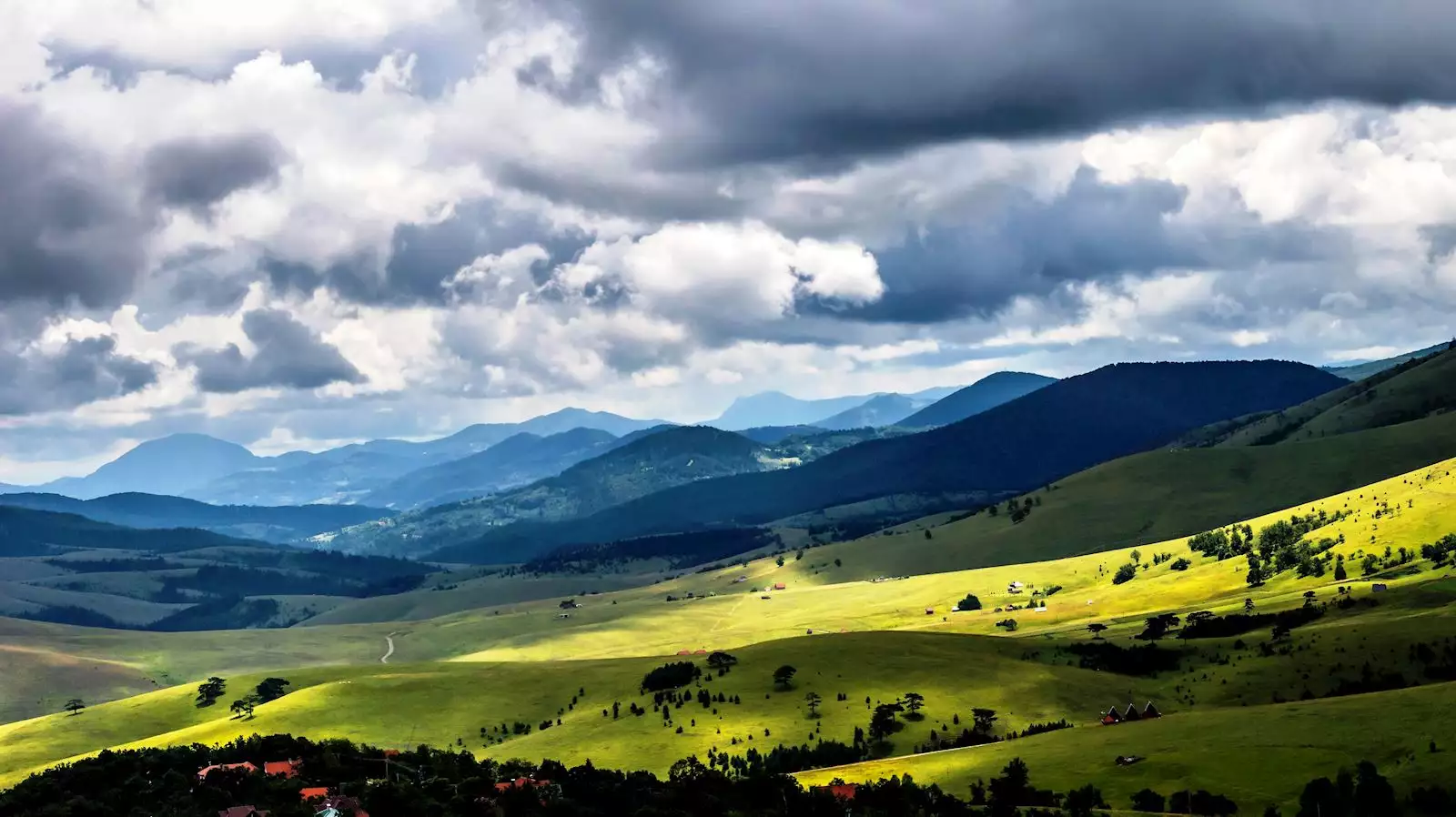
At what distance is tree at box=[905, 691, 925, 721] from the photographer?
124500mm

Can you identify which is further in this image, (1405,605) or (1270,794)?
(1405,605)

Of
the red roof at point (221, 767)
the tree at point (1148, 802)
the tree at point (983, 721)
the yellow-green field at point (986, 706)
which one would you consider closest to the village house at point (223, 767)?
the red roof at point (221, 767)

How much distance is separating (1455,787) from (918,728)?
6007cm

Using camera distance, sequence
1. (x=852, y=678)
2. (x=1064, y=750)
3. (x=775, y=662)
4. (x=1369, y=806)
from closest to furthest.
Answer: (x=1369, y=806), (x=1064, y=750), (x=852, y=678), (x=775, y=662)

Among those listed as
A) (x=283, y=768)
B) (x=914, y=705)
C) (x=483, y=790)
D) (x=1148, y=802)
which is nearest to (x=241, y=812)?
(x=483, y=790)

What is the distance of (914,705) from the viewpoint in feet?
414

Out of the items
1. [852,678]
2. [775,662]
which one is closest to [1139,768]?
[852,678]

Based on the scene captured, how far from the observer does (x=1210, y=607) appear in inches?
7643

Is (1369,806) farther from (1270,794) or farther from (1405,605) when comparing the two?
(1405,605)

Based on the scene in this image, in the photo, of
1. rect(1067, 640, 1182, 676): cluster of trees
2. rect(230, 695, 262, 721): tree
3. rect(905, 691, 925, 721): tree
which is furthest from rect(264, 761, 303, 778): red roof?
rect(1067, 640, 1182, 676): cluster of trees

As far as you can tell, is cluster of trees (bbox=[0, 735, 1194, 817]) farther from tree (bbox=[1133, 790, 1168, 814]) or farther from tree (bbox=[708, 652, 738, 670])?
tree (bbox=[708, 652, 738, 670])

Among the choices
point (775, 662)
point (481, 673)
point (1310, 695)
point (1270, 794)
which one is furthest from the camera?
point (481, 673)

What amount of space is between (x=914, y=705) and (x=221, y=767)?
71.2 metres

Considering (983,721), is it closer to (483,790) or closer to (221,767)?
(483,790)
